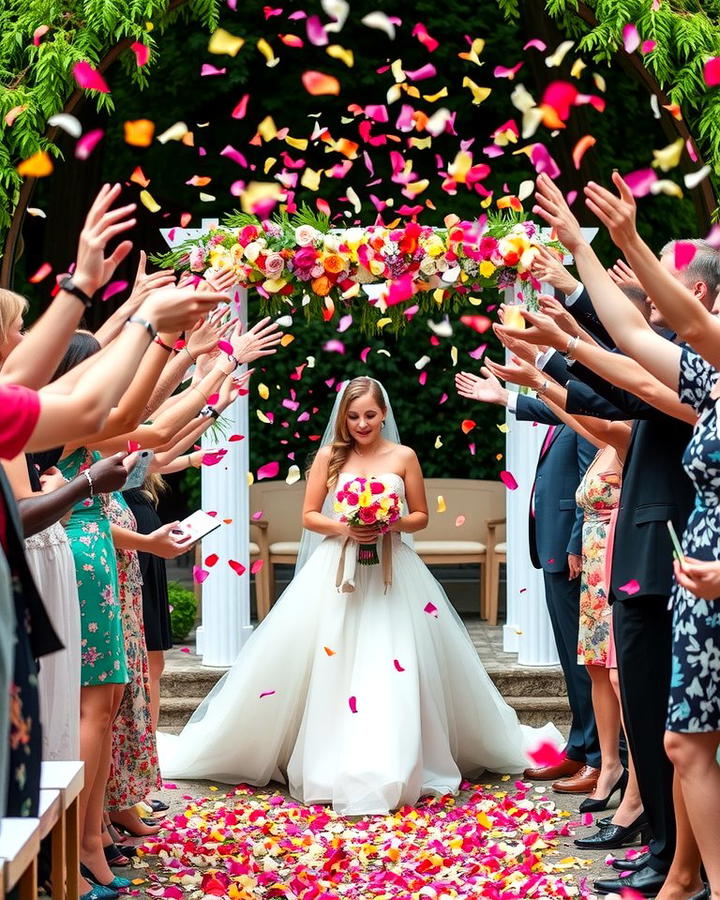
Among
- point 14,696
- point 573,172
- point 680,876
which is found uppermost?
point 573,172

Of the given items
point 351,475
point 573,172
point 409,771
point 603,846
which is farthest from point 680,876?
point 573,172

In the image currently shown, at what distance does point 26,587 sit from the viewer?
2.56 metres

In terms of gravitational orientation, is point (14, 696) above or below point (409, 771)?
above

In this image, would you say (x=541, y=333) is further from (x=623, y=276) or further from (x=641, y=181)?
(x=641, y=181)

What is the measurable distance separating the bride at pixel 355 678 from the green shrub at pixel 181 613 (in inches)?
87.6

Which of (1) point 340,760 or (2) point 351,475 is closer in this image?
(1) point 340,760

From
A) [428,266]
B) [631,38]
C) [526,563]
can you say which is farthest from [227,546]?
[631,38]

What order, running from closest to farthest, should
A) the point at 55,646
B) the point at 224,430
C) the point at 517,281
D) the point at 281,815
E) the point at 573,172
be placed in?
the point at 55,646 < the point at 281,815 < the point at 517,281 < the point at 224,430 < the point at 573,172

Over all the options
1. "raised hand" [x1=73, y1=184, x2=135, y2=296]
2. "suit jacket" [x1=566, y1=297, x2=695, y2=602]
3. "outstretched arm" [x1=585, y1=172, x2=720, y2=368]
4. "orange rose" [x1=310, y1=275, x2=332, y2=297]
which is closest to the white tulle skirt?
"orange rose" [x1=310, y1=275, x2=332, y2=297]

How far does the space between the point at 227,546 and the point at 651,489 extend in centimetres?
395

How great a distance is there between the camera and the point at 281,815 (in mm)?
5664

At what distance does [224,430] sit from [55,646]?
5.15m

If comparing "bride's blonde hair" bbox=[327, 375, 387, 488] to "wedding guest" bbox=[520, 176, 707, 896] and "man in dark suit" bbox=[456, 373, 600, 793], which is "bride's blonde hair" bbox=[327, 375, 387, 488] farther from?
"wedding guest" bbox=[520, 176, 707, 896]

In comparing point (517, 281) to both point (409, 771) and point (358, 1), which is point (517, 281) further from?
point (358, 1)
